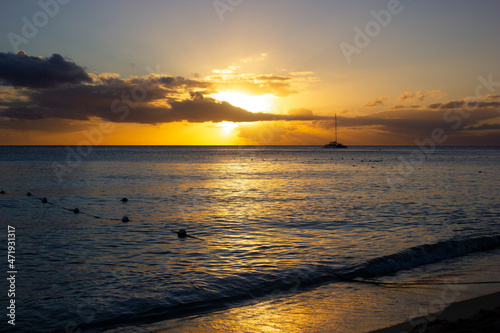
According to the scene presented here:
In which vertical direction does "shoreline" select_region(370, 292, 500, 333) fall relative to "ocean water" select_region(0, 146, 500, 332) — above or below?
above

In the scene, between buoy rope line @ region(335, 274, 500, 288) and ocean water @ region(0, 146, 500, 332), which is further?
buoy rope line @ region(335, 274, 500, 288)

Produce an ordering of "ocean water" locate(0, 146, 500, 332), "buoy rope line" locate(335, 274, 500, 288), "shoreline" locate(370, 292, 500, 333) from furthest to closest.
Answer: "buoy rope line" locate(335, 274, 500, 288), "ocean water" locate(0, 146, 500, 332), "shoreline" locate(370, 292, 500, 333)

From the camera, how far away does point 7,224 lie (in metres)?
20.1

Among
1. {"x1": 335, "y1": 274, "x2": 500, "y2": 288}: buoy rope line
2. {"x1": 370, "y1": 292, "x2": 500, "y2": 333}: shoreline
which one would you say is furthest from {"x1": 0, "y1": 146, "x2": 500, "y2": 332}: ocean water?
{"x1": 370, "y1": 292, "x2": 500, "y2": 333}: shoreline

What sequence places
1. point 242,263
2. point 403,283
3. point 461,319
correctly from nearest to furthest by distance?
1. point 461,319
2. point 403,283
3. point 242,263

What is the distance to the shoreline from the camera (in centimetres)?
675

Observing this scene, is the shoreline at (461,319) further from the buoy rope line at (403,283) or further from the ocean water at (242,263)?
the buoy rope line at (403,283)

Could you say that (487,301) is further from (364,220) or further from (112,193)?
(112,193)

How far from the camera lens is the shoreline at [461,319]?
22.2ft

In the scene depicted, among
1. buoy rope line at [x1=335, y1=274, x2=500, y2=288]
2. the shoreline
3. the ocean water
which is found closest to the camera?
the shoreline

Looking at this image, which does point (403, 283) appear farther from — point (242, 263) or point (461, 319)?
point (242, 263)

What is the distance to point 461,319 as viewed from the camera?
7.12m

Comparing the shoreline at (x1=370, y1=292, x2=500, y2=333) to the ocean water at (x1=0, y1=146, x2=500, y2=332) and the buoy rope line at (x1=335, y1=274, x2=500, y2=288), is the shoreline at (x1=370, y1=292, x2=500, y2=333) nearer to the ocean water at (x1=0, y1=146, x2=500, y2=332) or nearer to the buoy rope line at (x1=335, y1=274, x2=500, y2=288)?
the ocean water at (x1=0, y1=146, x2=500, y2=332)

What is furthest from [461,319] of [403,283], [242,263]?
[242,263]
